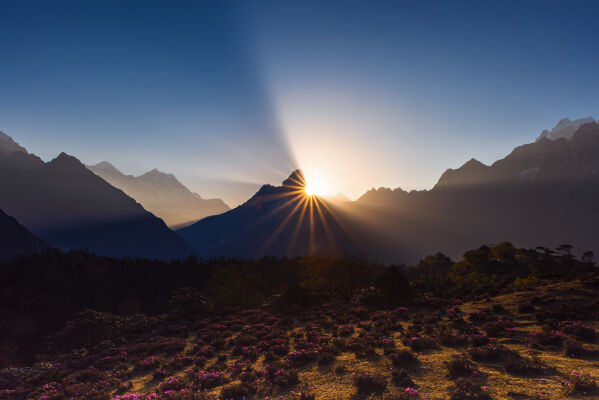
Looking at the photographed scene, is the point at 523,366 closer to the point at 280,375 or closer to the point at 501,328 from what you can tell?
the point at 501,328

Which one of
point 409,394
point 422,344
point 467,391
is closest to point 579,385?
point 467,391

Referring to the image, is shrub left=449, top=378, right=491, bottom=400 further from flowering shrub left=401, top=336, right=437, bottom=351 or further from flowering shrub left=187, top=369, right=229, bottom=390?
flowering shrub left=187, top=369, right=229, bottom=390

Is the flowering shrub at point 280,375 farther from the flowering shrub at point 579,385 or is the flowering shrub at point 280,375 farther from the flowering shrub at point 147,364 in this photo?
the flowering shrub at point 579,385

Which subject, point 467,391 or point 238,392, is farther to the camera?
point 238,392

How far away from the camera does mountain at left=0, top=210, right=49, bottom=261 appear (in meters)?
158

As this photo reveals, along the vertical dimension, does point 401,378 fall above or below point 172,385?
above

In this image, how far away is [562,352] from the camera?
1374cm

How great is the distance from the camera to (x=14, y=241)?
16712cm

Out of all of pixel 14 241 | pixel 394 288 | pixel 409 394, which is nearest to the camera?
pixel 409 394

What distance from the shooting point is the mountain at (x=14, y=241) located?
15775 cm

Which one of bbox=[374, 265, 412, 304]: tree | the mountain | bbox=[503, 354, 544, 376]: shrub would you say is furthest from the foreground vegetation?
the mountain

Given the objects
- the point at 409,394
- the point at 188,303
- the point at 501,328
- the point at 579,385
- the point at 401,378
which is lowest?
the point at 188,303

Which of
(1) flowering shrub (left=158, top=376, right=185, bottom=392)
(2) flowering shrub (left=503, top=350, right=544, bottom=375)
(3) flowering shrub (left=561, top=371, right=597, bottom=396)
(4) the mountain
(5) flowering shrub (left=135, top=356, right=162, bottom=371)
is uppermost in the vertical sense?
(4) the mountain

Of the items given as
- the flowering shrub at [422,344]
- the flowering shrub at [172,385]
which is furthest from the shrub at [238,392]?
the flowering shrub at [422,344]
